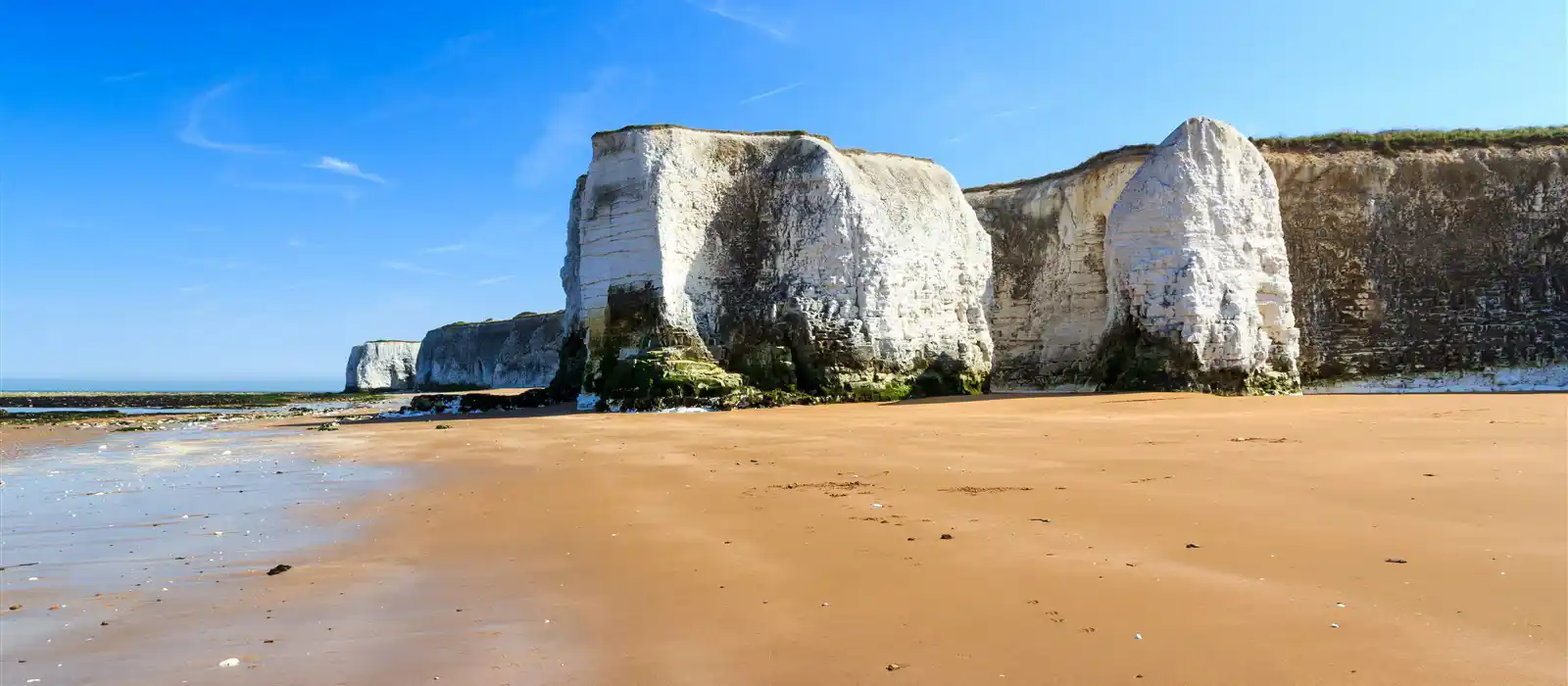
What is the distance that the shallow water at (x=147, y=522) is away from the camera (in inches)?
150

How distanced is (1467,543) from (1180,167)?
17.0 m

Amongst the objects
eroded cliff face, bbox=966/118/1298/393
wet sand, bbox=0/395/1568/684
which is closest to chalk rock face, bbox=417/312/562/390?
eroded cliff face, bbox=966/118/1298/393

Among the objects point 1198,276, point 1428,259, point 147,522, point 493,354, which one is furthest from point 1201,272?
point 493,354

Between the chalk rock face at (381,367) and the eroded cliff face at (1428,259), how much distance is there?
63.3 metres

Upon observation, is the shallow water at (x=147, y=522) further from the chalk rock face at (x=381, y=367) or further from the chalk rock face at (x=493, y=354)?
the chalk rock face at (x=381, y=367)

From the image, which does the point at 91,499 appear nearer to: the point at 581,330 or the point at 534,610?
the point at 534,610

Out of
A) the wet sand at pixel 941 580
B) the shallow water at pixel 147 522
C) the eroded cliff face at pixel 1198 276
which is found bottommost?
the wet sand at pixel 941 580

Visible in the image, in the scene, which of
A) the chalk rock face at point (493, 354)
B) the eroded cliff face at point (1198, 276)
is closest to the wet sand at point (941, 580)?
the eroded cliff face at point (1198, 276)

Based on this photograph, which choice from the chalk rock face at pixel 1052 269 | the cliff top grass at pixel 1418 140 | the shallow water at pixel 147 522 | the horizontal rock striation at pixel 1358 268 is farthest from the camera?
the chalk rock face at pixel 1052 269

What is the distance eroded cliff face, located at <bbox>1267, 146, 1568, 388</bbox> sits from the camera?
19.8 meters

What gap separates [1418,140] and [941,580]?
25553 mm

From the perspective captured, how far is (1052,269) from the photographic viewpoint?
80.2ft

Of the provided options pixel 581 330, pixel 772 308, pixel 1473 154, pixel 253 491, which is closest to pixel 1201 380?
pixel 772 308

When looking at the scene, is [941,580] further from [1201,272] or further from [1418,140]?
[1418,140]
